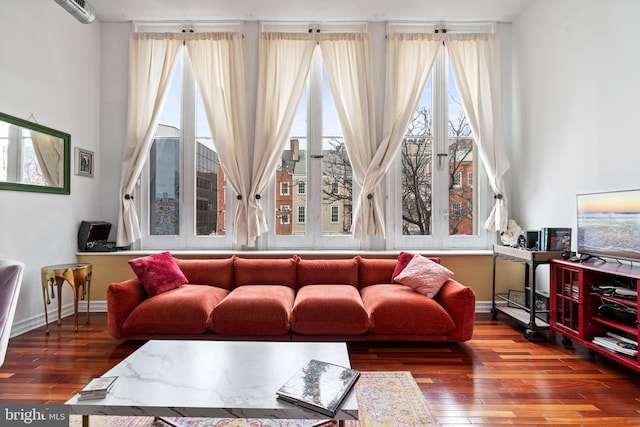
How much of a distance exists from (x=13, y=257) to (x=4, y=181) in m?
0.72

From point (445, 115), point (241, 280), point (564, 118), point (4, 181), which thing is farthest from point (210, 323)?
point (564, 118)

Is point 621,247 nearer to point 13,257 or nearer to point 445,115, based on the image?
point 445,115

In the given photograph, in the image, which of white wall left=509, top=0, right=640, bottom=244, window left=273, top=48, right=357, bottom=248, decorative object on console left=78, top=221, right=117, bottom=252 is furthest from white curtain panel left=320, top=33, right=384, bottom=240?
decorative object on console left=78, top=221, right=117, bottom=252

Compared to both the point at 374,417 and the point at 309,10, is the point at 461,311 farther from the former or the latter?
the point at 309,10

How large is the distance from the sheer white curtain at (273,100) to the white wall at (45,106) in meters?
2.06

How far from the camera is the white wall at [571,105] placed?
Answer: 2.77 m

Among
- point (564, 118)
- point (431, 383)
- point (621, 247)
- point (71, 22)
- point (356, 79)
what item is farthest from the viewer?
point (356, 79)

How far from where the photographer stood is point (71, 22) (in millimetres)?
3875

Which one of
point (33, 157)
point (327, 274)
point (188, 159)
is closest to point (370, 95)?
point (327, 274)

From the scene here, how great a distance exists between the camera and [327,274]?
361cm

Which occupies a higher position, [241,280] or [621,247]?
[621,247]

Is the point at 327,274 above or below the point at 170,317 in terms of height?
above

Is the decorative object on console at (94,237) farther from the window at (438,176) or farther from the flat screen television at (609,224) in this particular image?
the flat screen television at (609,224)

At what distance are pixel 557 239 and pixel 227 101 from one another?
392cm
